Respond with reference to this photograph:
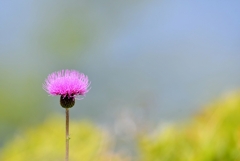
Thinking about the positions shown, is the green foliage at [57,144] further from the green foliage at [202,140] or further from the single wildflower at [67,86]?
the single wildflower at [67,86]

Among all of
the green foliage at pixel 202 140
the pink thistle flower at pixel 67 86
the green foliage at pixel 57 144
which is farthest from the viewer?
the green foliage at pixel 57 144

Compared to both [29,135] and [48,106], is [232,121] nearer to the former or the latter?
[29,135]

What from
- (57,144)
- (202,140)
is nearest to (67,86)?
(202,140)

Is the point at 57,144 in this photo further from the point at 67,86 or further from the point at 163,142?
the point at 67,86

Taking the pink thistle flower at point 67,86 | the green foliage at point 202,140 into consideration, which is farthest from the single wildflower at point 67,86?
the green foliage at point 202,140

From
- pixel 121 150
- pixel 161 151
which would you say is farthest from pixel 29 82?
pixel 161 151
